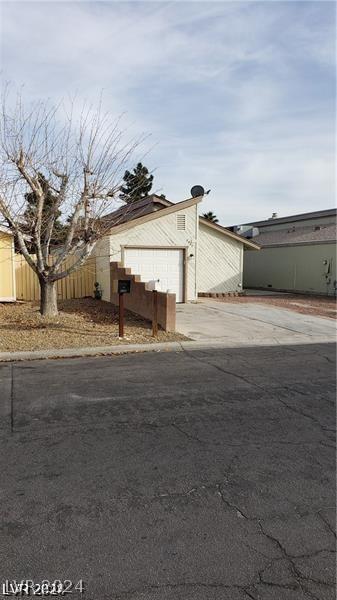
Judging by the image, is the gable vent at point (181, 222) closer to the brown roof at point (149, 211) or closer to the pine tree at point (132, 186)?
the brown roof at point (149, 211)

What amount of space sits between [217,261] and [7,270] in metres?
9.58

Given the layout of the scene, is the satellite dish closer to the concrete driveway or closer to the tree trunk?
the concrete driveway

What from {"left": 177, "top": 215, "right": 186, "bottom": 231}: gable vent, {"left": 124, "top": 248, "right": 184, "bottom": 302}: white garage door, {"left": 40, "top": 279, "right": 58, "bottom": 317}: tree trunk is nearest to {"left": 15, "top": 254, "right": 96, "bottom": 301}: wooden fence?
{"left": 124, "top": 248, "right": 184, "bottom": 302}: white garage door

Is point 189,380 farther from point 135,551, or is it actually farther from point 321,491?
point 135,551

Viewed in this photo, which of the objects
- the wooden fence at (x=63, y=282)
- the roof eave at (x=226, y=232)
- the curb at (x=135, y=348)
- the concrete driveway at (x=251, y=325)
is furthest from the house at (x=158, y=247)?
the curb at (x=135, y=348)

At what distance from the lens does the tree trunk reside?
11.2 m

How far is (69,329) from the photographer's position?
997cm

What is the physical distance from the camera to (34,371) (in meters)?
6.76

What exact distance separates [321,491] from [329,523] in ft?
1.37

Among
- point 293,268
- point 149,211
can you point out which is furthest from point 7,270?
point 293,268

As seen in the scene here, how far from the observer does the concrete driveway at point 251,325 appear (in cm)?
980

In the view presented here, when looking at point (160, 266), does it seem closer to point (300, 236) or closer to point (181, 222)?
point (181, 222)

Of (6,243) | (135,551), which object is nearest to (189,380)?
(135,551)

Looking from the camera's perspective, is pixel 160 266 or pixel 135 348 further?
pixel 160 266
